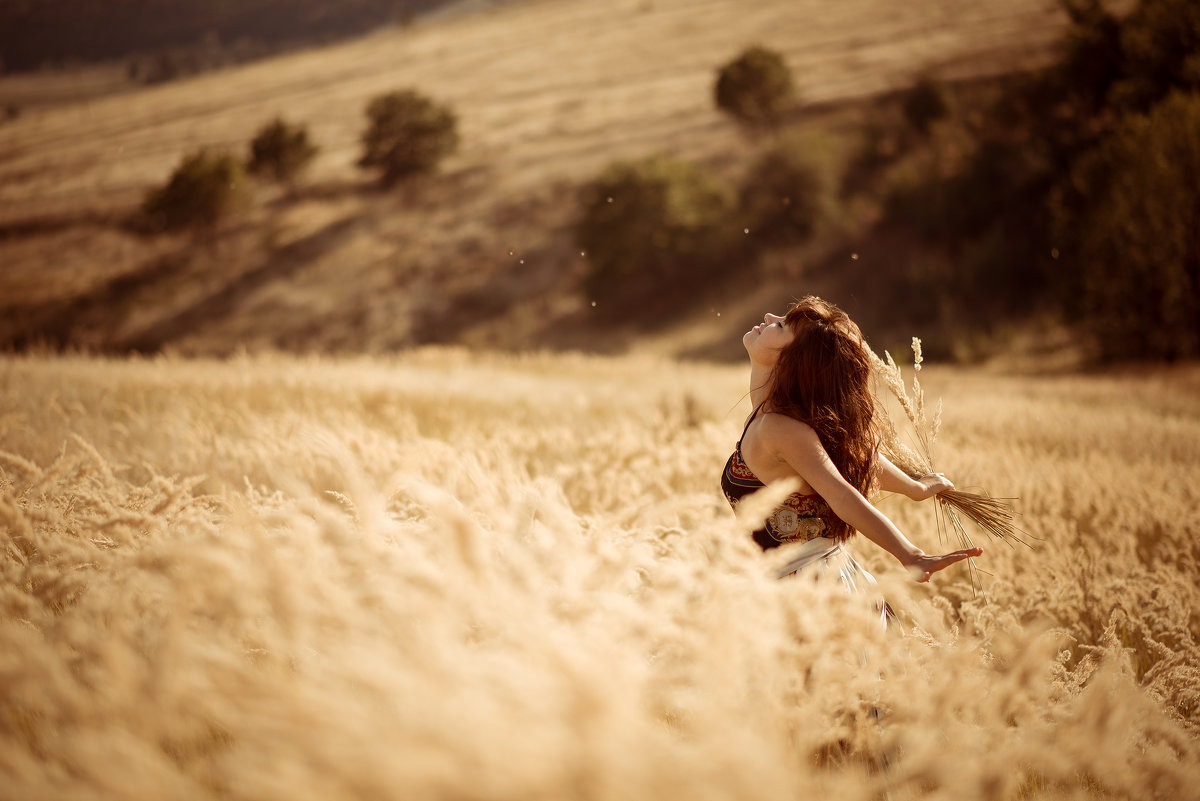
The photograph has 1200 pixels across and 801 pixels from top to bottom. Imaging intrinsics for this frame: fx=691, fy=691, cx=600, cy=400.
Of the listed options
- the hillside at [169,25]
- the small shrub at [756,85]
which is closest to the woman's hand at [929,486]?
the hillside at [169,25]

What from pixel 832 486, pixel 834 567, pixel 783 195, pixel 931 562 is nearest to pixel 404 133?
pixel 783 195

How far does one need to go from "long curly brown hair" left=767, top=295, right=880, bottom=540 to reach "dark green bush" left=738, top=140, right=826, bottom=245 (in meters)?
33.7

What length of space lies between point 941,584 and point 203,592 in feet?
13.2

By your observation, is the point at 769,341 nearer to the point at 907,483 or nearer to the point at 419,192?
the point at 907,483

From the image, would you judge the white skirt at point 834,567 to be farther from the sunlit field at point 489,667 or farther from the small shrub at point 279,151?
the small shrub at point 279,151

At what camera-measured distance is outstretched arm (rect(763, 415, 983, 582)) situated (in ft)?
8.27

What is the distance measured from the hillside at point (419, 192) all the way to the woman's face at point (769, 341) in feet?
94.1

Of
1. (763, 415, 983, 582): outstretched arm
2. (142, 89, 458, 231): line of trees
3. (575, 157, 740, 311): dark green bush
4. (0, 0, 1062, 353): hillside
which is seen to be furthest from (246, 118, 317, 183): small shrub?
(763, 415, 983, 582): outstretched arm

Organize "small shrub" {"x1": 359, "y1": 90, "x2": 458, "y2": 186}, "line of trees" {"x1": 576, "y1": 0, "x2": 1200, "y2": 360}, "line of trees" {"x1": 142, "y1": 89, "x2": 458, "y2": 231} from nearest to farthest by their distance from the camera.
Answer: "line of trees" {"x1": 576, "y1": 0, "x2": 1200, "y2": 360}
"line of trees" {"x1": 142, "y1": 89, "x2": 458, "y2": 231}
"small shrub" {"x1": 359, "y1": 90, "x2": 458, "y2": 186}

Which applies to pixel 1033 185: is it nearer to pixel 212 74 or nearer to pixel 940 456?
pixel 940 456

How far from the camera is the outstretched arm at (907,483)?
2988 millimetres

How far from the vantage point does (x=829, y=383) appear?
2768 mm

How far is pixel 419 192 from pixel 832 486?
4784cm

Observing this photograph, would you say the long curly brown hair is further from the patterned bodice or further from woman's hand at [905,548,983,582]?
woman's hand at [905,548,983,582]
